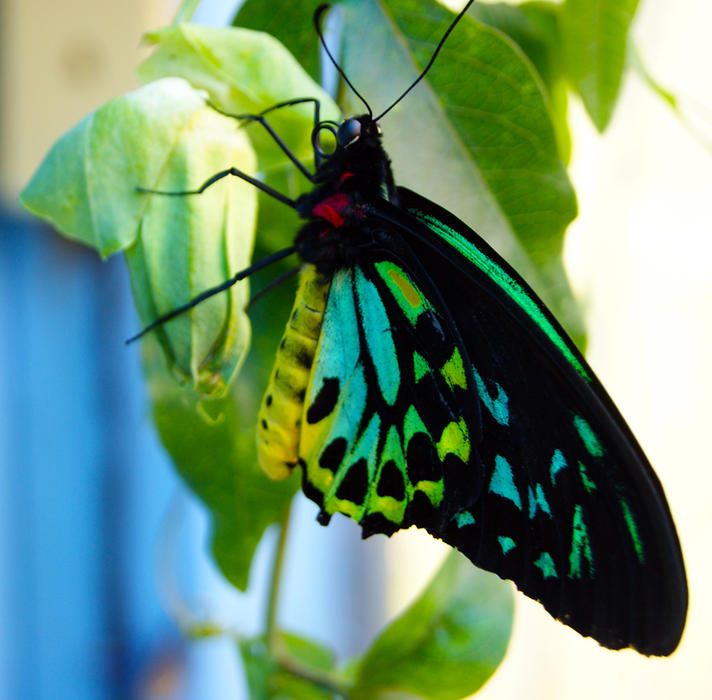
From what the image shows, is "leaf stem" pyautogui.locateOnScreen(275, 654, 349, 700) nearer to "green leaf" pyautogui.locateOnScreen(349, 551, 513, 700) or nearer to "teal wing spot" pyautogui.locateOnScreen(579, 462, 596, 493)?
"green leaf" pyautogui.locateOnScreen(349, 551, 513, 700)

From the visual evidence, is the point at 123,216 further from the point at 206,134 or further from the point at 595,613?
the point at 595,613

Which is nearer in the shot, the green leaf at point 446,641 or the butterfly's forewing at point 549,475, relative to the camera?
the butterfly's forewing at point 549,475

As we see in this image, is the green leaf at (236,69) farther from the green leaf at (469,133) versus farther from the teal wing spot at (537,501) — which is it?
the teal wing spot at (537,501)

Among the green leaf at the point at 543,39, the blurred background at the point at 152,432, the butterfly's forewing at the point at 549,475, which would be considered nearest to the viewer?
the butterfly's forewing at the point at 549,475

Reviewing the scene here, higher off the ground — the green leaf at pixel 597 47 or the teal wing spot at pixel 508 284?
the green leaf at pixel 597 47

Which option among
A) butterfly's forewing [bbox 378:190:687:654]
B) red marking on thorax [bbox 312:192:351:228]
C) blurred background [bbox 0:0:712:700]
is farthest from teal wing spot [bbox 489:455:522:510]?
blurred background [bbox 0:0:712:700]

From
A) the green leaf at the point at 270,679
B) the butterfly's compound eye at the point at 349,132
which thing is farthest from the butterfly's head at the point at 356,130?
the green leaf at the point at 270,679

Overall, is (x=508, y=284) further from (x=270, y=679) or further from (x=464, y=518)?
(x=270, y=679)
